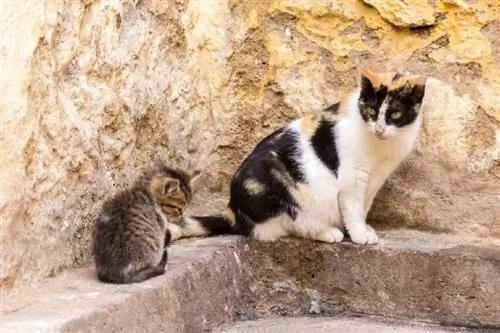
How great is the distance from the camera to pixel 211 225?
560 centimetres

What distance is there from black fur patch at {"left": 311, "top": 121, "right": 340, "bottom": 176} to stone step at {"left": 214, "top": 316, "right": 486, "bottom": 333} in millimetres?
797

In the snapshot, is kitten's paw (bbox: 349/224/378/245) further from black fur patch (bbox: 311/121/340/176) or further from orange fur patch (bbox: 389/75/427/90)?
orange fur patch (bbox: 389/75/427/90)

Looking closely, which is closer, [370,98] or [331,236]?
[370,98]

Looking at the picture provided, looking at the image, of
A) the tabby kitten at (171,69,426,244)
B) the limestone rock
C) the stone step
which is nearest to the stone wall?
the limestone rock

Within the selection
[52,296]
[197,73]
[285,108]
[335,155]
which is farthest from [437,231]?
[52,296]

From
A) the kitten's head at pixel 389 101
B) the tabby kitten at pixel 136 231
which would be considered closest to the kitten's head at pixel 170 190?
the tabby kitten at pixel 136 231

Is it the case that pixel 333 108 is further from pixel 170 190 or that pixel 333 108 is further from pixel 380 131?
pixel 170 190

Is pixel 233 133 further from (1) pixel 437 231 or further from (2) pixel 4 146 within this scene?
(2) pixel 4 146

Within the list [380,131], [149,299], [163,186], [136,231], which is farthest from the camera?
[380,131]

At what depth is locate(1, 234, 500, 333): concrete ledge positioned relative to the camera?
4910mm

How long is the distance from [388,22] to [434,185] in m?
0.94

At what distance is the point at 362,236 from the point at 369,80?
32.9 inches

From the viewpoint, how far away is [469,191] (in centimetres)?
560

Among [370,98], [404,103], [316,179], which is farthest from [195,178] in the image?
[404,103]
